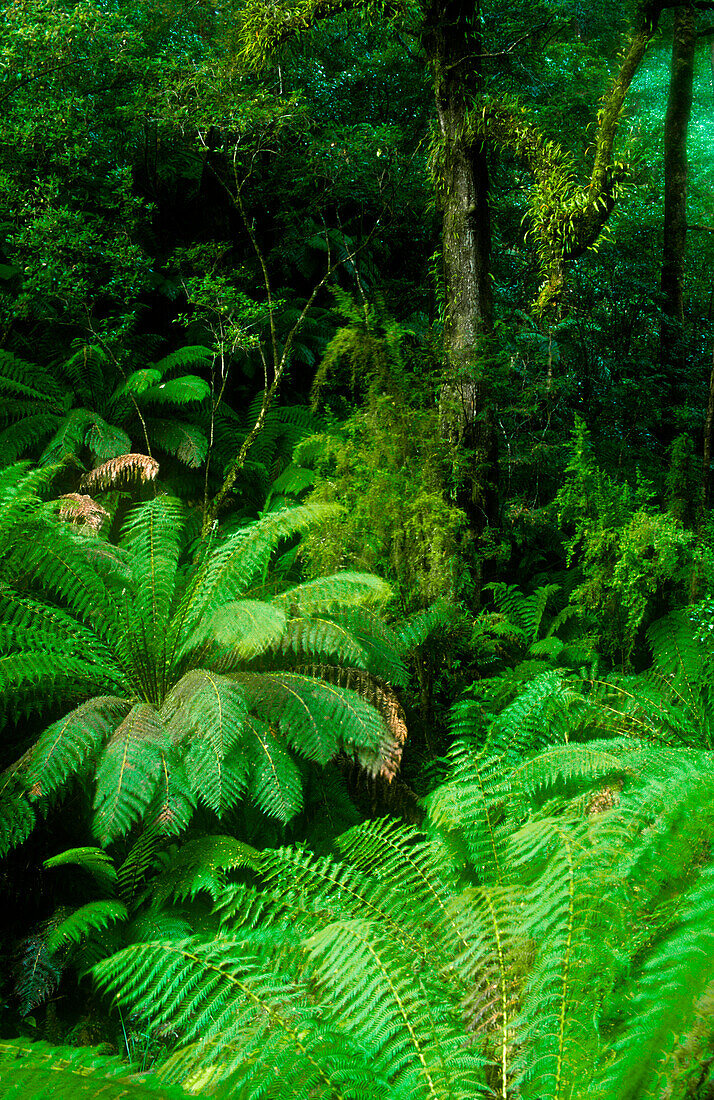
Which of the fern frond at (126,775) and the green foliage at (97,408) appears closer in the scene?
the fern frond at (126,775)

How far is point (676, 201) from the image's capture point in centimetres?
639

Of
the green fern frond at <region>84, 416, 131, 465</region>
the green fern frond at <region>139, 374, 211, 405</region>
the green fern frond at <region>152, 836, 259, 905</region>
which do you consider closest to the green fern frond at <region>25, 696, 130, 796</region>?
the green fern frond at <region>152, 836, 259, 905</region>

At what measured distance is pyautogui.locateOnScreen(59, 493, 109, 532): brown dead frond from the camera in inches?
157

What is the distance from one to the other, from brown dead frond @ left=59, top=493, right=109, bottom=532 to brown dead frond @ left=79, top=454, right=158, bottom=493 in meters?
0.36

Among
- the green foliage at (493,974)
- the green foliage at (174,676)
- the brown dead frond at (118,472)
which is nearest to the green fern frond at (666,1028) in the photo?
the green foliage at (493,974)

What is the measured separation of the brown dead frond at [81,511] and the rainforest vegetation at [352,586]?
3 centimetres

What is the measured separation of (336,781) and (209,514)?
7.69 ft

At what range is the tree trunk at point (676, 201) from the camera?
6152 mm

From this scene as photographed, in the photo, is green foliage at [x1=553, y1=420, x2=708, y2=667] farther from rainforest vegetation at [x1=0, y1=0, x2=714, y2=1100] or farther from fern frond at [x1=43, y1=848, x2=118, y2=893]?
fern frond at [x1=43, y1=848, x2=118, y2=893]

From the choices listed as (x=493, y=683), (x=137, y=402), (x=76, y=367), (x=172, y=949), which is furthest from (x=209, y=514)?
(x=172, y=949)

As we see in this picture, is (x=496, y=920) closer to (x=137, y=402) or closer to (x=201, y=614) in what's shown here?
(x=201, y=614)

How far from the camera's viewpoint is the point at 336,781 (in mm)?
2807

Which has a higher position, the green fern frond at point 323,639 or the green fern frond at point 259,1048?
the green fern frond at point 323,639

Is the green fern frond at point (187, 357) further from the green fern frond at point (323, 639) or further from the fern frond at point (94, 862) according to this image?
the fern frond at point (94, 862)
